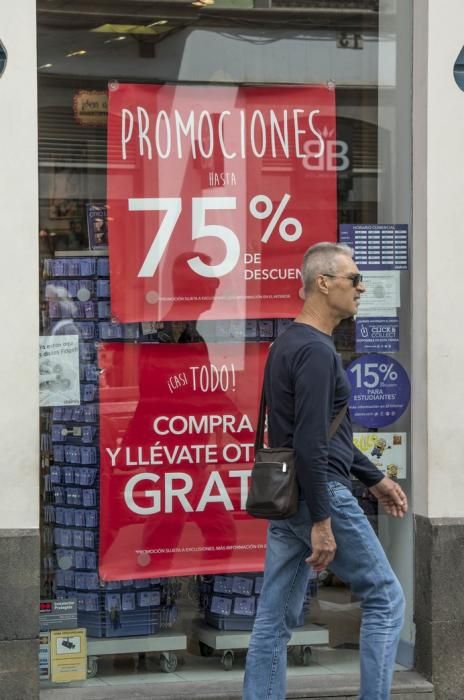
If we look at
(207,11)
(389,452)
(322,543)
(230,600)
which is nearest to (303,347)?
(322,543)

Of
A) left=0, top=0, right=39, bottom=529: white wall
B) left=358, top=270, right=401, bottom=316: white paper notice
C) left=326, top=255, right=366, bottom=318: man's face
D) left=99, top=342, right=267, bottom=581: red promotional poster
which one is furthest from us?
left=358, top=270, right=401, bottom=316: white paper notice

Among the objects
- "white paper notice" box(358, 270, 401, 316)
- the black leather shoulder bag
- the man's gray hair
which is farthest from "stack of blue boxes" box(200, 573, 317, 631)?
the man's gray hair

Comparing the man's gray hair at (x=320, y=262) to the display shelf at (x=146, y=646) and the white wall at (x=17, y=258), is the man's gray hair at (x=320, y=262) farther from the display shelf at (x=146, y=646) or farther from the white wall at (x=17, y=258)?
the display shelf at (x=146, y=646)

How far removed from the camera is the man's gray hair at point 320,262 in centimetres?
510

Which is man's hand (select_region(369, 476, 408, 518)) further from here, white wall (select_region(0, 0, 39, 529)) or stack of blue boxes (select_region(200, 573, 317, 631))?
white wall (select_region(0, 0, 39, 529))

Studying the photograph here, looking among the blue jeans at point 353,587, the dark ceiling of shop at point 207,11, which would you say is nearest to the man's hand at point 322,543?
the blue jeans at point 353,587

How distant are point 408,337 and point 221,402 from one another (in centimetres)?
100

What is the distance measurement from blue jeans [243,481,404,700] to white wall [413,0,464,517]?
131cm

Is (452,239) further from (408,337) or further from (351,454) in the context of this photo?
(351,454)

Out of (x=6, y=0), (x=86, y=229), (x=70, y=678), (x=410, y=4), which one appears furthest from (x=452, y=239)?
(x=70, y=678)

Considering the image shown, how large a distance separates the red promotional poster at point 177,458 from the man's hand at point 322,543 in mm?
1546

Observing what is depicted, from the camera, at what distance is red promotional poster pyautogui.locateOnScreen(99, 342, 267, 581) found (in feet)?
20.4

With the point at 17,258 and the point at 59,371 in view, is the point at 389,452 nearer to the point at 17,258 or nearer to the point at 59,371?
the point at 59,371

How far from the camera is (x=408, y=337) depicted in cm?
648
